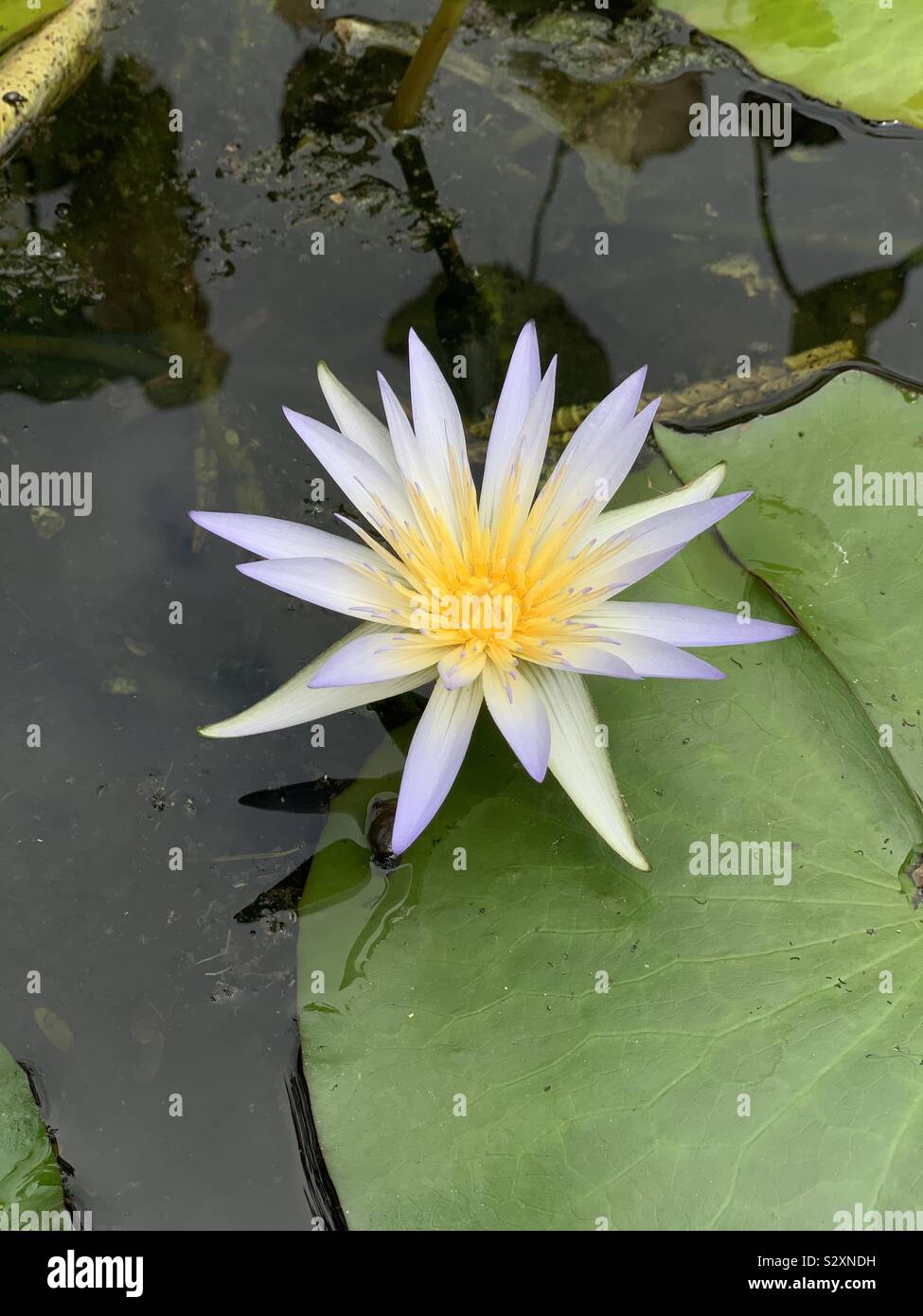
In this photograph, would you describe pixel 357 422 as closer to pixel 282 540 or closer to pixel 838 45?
pixel 282 540

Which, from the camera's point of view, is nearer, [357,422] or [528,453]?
[528,453]

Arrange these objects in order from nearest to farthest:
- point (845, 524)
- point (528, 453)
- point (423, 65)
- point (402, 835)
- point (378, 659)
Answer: point (402, 835)
point (378, 659)
point (528, 453)
point (845, 524)
point (423, 65)

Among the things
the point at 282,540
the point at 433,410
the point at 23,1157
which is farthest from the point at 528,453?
the point at 23,1157

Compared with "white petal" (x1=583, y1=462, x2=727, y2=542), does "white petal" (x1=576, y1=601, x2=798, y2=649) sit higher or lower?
lower

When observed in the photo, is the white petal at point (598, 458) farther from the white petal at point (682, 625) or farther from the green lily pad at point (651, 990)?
the green lily pad at point (651, 990)

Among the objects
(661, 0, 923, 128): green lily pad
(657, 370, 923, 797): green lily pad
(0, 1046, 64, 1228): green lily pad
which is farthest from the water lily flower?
(661, 0, 923, 128): green lily pad

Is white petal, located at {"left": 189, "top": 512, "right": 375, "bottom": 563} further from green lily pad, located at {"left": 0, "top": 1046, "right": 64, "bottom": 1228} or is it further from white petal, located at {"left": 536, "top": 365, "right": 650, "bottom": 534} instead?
green lily pad, located at {"left": 0, "top": 1046, "right": 64, "bottom": 1228}
